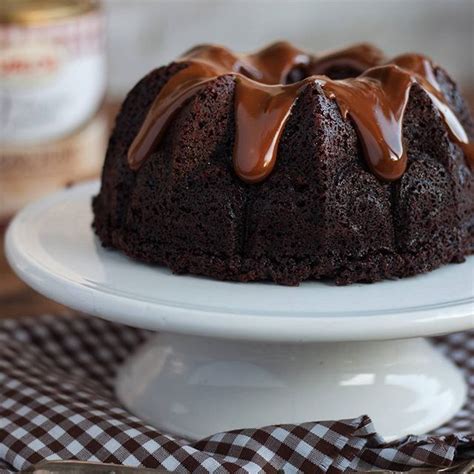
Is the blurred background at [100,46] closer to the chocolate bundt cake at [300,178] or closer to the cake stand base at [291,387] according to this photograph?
the cake stand base at [291,387]

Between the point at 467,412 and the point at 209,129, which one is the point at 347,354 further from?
the point at 209,129

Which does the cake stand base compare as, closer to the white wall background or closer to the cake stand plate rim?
the cake stand plate rim

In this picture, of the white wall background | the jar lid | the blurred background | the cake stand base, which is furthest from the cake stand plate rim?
the white wall background

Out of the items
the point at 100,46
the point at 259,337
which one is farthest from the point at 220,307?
the point at 100,46

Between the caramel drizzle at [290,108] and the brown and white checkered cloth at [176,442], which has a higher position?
the caramel drizzle at [290,108]

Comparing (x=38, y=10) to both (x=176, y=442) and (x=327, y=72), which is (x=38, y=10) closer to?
(x=327, y=72)

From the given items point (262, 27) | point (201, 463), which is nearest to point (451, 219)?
point (201, 463)

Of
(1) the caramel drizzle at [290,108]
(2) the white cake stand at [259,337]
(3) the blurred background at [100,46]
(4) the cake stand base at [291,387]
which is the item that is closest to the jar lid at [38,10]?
(3) the blurred background at [100,46]
